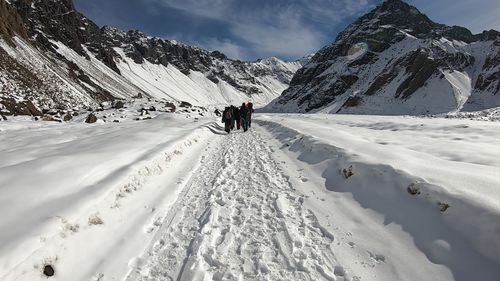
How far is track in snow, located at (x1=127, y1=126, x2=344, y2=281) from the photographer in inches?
163

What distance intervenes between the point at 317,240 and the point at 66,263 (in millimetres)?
3412

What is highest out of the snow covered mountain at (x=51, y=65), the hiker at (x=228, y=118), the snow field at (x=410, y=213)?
the snow covered mountain at (x=51, y=65)

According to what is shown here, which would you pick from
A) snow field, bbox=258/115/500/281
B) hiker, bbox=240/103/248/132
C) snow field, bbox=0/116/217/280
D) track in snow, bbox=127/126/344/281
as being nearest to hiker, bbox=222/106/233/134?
hiker, bbox=240/103/248/132

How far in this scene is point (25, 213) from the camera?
4.70 metres

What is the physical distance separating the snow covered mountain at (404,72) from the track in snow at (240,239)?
196ft

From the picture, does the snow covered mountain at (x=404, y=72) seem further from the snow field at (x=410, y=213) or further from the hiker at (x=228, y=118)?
the snow field at (x=410, y=213)

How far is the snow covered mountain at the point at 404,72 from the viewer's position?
201ft

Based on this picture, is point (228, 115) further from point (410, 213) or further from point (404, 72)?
point (404, 72)

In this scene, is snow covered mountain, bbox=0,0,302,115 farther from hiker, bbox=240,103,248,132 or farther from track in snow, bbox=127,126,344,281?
track in snow, bbox=127,126,344,281

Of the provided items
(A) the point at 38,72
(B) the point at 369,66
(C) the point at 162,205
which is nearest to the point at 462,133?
(C) the point at 162,205

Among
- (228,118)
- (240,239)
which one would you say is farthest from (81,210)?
(228,118)

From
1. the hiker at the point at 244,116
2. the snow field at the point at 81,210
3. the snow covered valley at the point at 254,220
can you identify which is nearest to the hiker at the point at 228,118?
the hiker at the point at 244,116

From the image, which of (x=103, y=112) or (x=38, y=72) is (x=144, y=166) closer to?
(x=103, y=112)

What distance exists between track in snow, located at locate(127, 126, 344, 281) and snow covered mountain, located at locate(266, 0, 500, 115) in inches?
2358
